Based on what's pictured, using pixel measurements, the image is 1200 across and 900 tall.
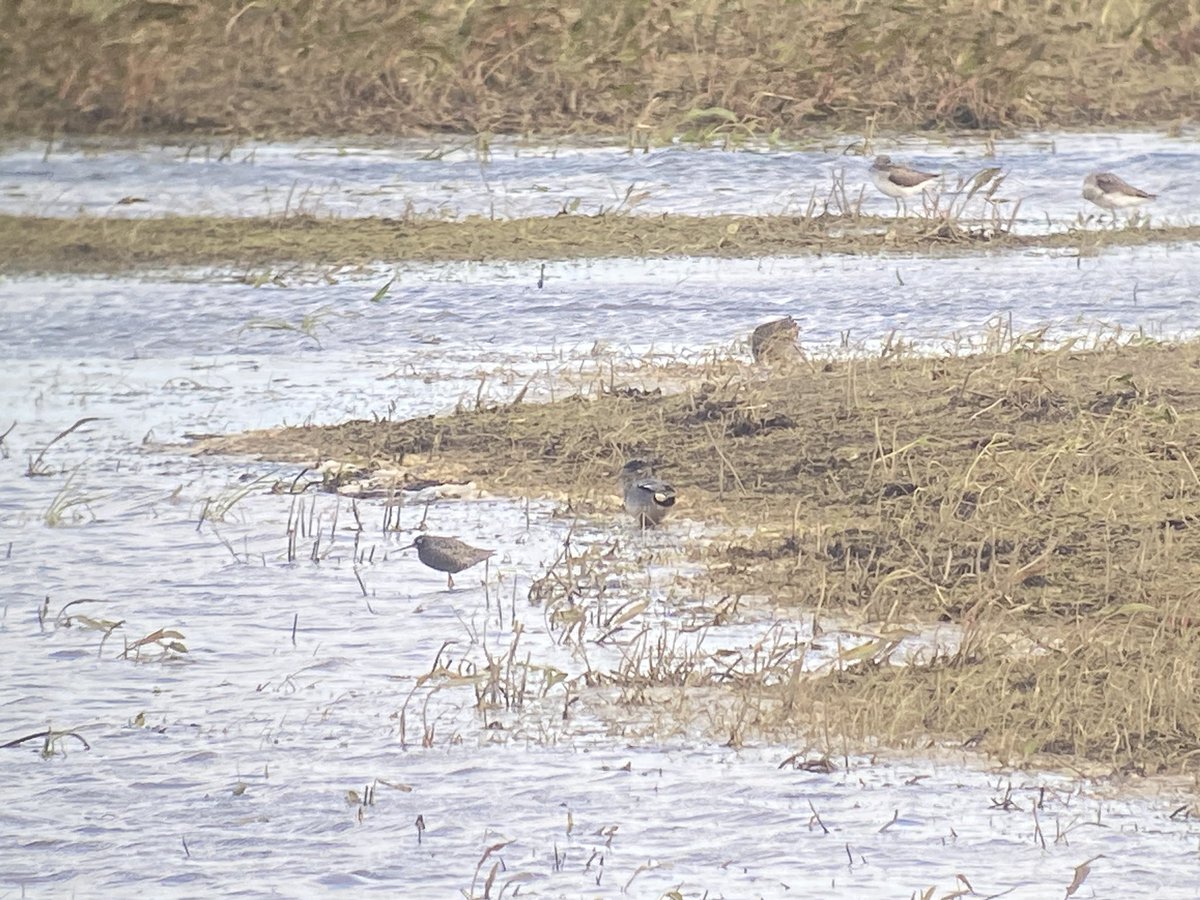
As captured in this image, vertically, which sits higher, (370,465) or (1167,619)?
(1167,619)

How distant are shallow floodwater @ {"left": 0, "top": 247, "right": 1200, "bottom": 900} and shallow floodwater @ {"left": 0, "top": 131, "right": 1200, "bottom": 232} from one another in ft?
10.7

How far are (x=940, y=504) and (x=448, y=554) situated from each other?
1.52m

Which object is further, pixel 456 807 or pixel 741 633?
pixel 741 633

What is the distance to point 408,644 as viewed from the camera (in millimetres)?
5785

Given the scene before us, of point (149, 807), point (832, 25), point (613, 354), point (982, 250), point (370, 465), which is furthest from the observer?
point (832, 25)

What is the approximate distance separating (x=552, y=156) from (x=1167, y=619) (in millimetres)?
8830

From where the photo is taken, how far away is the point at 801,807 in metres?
4.54

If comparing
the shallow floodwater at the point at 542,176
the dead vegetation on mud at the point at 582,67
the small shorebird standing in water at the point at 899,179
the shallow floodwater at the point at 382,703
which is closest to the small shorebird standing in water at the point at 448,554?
the shallow floodwater at the point at 382,703

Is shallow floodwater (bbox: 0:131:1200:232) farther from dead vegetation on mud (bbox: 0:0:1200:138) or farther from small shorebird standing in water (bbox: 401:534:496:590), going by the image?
small shorebird standing in water (bbox: 401:534:496:590)

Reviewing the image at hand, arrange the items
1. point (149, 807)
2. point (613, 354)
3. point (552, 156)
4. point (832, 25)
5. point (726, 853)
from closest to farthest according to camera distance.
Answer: point (726, 853) → point (149, 807) → point (613, 354) → point (552, 156) → point (832, 25)

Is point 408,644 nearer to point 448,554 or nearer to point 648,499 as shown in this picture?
point 448,554

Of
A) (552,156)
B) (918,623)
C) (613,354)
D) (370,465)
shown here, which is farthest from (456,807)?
(552,156)

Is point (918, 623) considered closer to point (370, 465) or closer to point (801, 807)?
point (801, 807)

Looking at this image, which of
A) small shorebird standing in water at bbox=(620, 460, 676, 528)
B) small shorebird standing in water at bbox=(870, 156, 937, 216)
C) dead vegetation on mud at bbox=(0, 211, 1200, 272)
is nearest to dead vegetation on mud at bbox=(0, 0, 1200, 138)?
small shorebird standing in water at bbox=(870, 156, 937, 216)
